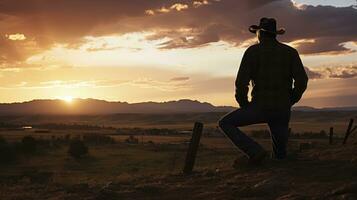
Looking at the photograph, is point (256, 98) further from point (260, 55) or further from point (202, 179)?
point (202, 179)

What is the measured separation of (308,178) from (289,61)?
80.8 inches

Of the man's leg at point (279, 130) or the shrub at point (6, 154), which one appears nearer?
the man's leg at point (279, 130)

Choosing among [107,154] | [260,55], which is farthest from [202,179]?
[107,154]

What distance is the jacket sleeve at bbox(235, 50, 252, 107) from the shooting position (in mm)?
9031

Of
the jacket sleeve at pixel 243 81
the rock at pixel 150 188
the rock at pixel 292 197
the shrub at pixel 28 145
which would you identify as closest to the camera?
the rock at pixel 292 197

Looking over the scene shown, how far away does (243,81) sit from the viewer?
9023 millimetres

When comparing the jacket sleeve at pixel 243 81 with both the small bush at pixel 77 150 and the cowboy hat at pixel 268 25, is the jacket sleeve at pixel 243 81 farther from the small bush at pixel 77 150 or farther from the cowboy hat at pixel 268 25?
the small bush at pixel 77 150

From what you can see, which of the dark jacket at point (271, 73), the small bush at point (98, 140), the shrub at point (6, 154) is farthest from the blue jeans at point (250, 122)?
the small bush at point (98, 140)

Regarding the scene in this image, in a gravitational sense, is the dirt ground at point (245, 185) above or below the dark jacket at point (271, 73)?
below

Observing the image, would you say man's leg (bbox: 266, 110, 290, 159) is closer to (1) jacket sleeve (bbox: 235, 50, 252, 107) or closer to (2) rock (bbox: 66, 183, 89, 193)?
(1) jacket sleeve (bbox: 235, 50, 252, 107)

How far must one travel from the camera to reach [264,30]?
932 centimetres

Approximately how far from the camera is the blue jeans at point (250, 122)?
921cm

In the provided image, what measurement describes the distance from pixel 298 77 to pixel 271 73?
1.54 ft

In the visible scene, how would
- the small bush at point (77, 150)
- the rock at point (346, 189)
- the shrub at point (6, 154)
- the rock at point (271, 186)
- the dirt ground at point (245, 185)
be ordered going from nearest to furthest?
the rock at point (346, 189), the dirt ground at point (245, 185), the rock at point (271, 186), the shrub at point (6, 154), the small bush at point (77, 150)
